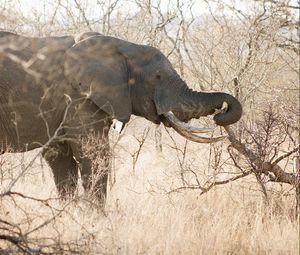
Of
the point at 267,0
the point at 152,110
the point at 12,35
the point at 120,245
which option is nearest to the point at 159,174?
the point at 152,110

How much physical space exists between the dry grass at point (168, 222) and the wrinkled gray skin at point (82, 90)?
64cm

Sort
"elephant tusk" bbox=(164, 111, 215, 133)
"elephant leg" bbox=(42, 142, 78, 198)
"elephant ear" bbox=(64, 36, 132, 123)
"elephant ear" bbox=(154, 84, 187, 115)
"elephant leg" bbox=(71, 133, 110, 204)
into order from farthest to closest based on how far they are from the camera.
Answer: "elephant leg" bbox=(42, 142, 78, 198) → "elephant ear" bbox=(154, 84, 187, 115) → "elephant ear" bbox=(64, 36, 132, 123) → "elephant tusk" bbox=(164, 111, 215, 133) → "elephant leg" bbox=(71, 133, 110, 204)

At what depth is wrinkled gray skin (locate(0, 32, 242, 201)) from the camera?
7645 millimetres

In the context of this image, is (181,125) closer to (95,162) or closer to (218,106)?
(218,106)

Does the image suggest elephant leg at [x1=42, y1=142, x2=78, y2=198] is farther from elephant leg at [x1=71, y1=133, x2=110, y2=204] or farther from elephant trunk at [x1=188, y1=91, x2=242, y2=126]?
elephant trunk at [x1=188, y1=91, x2=242, y2=126]

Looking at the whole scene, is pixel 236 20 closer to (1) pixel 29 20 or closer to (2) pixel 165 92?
(1) pixel 29 20

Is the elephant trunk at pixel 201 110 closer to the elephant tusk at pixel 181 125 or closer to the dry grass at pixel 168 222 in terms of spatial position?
the elephant tusk at pixel 181 125

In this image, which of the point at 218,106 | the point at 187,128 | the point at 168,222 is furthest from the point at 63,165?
the point at 168,222

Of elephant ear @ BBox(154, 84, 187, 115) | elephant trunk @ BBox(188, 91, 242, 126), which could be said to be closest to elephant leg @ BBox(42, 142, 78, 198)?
elephant ear @ BBox(154, 84, 187, 115)

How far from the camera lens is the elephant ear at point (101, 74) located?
7.69 metres

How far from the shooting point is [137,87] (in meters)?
7.97

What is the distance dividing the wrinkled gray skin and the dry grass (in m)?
0.64

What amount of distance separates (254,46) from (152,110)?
3.72 metres

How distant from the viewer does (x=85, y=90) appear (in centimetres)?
771
